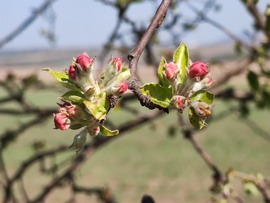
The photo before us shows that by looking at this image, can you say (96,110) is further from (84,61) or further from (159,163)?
(159,163)

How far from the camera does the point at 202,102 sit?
664 millimetres

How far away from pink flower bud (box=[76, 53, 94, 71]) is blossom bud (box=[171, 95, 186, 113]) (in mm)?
90

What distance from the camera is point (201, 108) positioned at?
66 centimetres

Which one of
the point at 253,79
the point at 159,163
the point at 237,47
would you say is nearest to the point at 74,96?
the point at 253,79

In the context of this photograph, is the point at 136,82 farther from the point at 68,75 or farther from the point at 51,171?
the point at 51,171

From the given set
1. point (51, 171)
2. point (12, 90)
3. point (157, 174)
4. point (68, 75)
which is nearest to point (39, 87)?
point (12, 90)

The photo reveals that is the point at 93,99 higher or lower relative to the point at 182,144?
higher

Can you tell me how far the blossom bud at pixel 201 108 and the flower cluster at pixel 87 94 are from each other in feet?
0.25

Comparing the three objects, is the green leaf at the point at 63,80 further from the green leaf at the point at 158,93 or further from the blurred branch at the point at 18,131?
the blurred branch at the point at 18,131

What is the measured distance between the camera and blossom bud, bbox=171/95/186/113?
0.64 m

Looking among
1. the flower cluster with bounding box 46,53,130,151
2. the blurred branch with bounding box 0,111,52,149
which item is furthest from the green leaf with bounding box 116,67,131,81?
the blurred branch with bounding box 0,111,52,149

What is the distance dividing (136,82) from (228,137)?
11988 millimetres

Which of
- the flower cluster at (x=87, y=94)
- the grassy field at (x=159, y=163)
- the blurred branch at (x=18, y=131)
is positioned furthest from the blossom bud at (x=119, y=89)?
the grassy field at (x=159, y=163)

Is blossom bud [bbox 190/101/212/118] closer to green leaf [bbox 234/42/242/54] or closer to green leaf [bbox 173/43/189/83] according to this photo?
Answer: green leaf [bbox 173/43/189/83]
